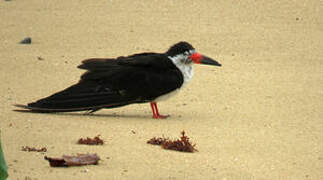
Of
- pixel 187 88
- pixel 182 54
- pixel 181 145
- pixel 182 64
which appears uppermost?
pixel 182 54

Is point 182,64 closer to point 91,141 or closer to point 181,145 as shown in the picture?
point 181,145

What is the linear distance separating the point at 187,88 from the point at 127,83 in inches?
63.1

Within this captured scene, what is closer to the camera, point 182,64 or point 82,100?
point 82,100

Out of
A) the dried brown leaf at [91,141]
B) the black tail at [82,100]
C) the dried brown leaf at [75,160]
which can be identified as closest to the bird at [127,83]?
the black tail at [82,100]

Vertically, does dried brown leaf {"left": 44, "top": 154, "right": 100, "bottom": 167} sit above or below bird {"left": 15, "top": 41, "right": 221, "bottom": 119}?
below

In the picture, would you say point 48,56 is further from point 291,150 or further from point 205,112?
point 291,150

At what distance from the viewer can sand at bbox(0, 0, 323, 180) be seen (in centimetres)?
738

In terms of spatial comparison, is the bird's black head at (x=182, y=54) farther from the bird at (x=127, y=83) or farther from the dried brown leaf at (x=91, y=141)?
the dried brown leaf at (x=91, y=141)

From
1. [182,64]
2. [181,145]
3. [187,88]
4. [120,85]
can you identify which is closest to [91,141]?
[181,145]

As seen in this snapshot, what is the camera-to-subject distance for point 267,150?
812 centimetres

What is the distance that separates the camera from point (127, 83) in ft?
31.2

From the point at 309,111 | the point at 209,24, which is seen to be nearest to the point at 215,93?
the point at 309,111

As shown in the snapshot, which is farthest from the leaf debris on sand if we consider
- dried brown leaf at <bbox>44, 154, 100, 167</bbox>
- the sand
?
dried brown leaf at <bbox>44, 154, 100, 167</bbox>

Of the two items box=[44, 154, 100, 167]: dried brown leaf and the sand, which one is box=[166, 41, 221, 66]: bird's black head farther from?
box=[44, 154, 100, 167]: dried brown leaf
